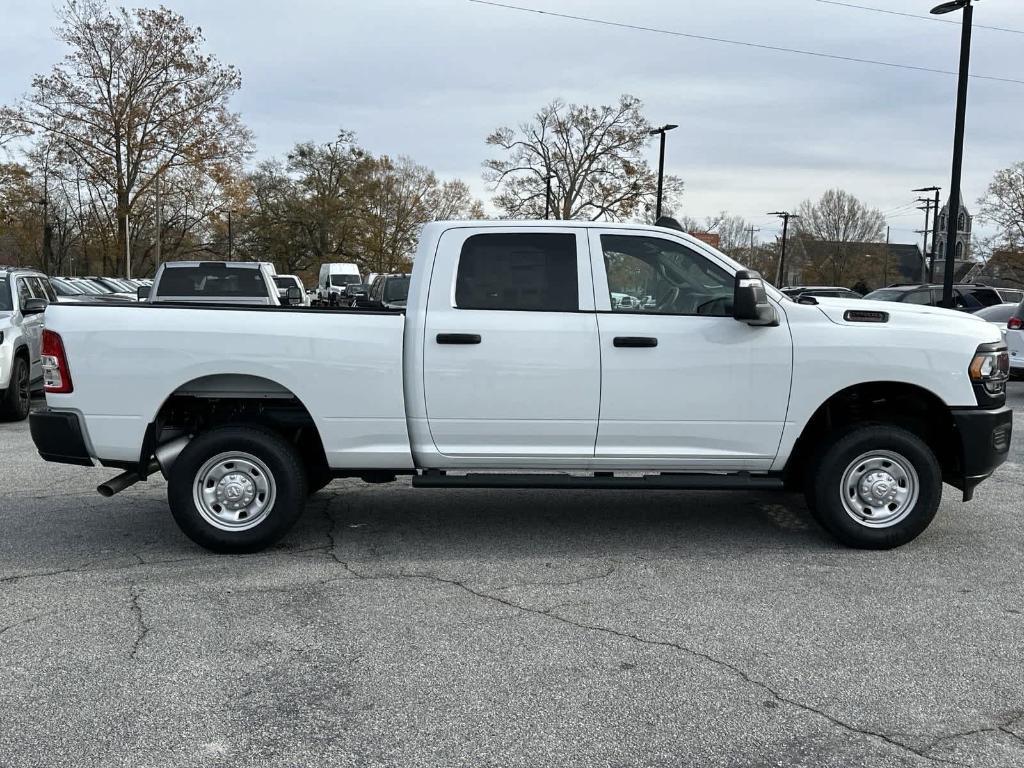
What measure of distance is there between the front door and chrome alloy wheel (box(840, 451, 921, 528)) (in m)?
0.52

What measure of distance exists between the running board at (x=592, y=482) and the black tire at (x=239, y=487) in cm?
76

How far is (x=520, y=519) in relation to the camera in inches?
268

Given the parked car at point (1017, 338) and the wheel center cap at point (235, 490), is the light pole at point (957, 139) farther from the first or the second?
the wheel center cap at point (235, 490)

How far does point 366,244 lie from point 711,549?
65.9 meters

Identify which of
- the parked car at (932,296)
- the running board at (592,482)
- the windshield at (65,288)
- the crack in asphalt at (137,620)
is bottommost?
the crack in asphalt at (137,620)

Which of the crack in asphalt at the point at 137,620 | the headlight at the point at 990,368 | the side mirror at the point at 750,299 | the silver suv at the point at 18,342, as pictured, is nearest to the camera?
the crack in asphalt at the point at 137,620

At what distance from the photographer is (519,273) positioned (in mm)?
5898

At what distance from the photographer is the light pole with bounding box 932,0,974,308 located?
19.5 meters

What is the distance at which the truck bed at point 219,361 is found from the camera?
222 inches

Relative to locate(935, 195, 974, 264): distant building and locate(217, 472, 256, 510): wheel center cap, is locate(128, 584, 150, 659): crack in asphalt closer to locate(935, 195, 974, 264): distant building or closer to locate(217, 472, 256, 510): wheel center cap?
locate(217, 472, 256, 510): wheel center cap

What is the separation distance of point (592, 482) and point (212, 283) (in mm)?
9411

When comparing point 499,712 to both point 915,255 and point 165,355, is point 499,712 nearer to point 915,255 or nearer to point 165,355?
point 165,355

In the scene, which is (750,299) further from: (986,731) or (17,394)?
(17,394)

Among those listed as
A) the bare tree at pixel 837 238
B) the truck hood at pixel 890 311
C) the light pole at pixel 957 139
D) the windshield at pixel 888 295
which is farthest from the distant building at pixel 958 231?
the bare tree at pixel 837 238
